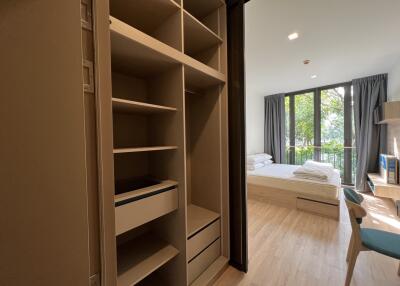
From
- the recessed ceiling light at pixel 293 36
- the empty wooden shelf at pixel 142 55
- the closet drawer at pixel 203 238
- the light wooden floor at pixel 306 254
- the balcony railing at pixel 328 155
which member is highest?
the recessed ceiling light at pixel 293 36

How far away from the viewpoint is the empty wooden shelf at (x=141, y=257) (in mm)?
1081

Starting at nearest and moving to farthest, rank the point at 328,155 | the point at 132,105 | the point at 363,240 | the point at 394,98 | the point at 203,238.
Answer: the point at 132,105 → the point at 363,240 → the point at 203,238 → the point at 394,98 → the point at 328,155

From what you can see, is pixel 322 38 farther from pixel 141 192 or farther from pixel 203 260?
pixel 203 260

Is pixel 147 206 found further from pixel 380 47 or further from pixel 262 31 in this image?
pixel 380 47

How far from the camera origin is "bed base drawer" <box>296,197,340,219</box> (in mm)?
2551

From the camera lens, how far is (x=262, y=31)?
206 cm

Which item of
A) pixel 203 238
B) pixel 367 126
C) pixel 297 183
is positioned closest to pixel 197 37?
pixel 203 238

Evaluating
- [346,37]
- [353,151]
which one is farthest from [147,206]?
[353,151]

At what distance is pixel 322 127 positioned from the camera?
170 inches

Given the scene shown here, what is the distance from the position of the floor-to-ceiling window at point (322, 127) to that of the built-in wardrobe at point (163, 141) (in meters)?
3.88

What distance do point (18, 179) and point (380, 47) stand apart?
398 cm

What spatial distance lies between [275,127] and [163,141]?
167 inches

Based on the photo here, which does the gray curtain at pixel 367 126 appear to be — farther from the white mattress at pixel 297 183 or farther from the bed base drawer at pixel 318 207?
the bed base drawer at pixel 318 207

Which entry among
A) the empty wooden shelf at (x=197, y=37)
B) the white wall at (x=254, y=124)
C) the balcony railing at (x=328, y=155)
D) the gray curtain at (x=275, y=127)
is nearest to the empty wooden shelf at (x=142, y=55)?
the empty wooden shelf at (x=197, y=37)
